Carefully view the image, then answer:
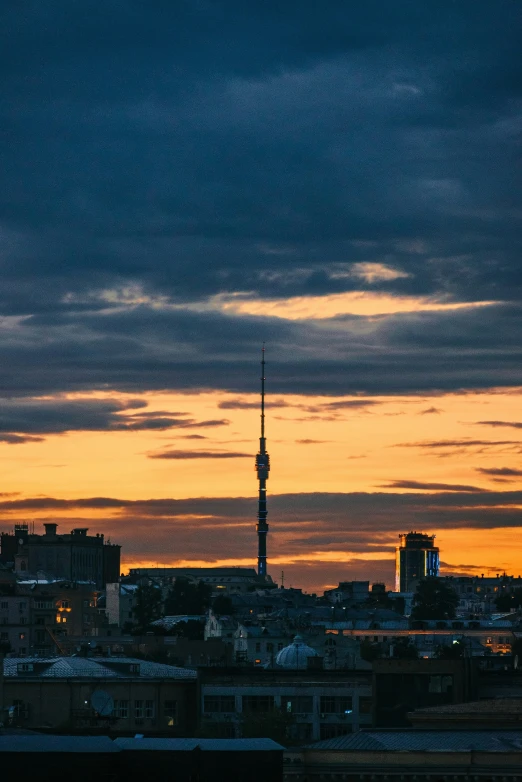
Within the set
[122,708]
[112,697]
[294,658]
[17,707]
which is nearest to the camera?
[112,697]

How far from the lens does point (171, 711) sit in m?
137

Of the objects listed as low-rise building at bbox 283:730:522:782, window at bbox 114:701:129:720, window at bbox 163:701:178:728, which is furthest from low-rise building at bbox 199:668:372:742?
low-rise building at bbox 283:730:522:782

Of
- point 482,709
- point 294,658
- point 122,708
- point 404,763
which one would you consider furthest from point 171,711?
point 404,763

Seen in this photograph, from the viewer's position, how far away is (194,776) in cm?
6281

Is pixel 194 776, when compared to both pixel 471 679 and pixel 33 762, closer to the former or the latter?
pixel 33 762

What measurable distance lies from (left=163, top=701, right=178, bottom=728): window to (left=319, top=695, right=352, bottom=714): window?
8.08 m

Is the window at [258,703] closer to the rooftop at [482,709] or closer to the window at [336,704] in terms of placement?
the window at [336,704]

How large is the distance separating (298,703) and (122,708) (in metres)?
10.6

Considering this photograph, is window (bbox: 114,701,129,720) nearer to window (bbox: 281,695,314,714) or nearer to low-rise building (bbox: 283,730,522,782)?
window (bbox: 281,695,314,714)

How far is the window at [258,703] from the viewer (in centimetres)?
13650

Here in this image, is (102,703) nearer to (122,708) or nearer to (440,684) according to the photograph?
(440,684)

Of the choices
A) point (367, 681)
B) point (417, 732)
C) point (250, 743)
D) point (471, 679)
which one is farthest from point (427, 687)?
point (250, 743)

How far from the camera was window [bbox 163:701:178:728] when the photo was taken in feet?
446

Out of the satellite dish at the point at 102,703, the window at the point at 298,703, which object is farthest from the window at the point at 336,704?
the satellite dish at the point at 102,703
